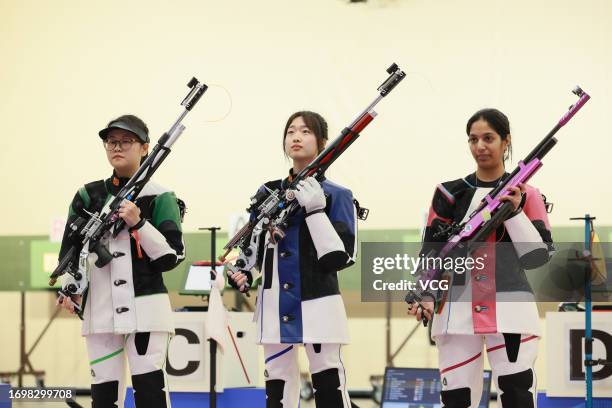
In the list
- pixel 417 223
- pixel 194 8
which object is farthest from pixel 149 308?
pixel 194 8

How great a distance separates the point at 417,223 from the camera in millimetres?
7152

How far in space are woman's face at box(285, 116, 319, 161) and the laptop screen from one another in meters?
2.06

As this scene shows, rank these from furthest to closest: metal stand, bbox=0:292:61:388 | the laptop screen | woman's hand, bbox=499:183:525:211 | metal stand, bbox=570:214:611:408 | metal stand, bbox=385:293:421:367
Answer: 1. metal stand, bbox=0:292:61:388
2. metal stand, bbox=385:293:421:367
3. the laptop screen
4. metal stand, bbox=570:214:611:408
5. woman's hand, bbox=499:183:525:211

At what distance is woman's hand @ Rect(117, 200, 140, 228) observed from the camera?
3.89 metres

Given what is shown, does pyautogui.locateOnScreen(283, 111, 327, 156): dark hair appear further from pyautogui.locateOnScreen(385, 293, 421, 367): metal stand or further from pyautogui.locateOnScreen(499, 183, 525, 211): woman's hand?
pyautogui.locateOnScreen(385, 293, 421, 367): metal stand

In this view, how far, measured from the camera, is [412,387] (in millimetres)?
5664

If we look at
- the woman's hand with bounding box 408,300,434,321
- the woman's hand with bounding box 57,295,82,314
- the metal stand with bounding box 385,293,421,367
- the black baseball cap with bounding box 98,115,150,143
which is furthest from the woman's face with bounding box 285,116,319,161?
the metal stand with bounding box 385,293,421,367

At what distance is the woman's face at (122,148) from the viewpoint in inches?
161

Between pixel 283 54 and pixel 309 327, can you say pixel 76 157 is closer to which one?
pixel 283 54

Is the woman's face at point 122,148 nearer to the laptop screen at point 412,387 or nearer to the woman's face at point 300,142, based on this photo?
the woman's face at point 300,142

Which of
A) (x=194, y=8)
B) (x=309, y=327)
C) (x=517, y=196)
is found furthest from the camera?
(x=194, y=8)

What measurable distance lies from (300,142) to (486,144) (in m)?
0.75

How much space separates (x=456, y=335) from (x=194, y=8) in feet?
14.7

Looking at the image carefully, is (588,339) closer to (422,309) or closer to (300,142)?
(422,309)
